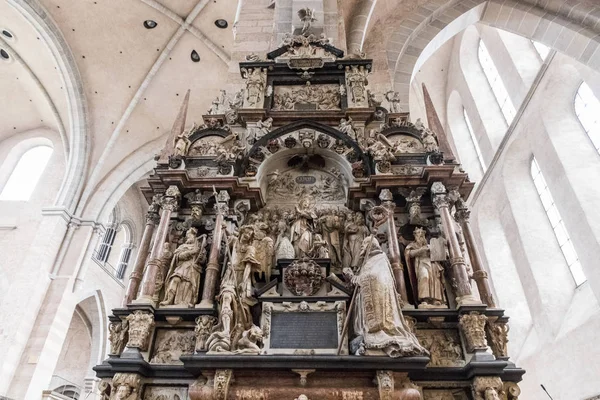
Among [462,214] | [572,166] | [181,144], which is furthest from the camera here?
[572,166]

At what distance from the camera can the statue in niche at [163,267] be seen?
5.20m

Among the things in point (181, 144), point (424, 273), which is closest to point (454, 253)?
point (424, 273)

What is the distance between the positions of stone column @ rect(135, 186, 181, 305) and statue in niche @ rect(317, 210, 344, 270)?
2098 mm

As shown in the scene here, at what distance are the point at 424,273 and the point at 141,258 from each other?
3759 mm

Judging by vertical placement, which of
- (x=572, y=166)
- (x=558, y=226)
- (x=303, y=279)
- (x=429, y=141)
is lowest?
(x=303, y=279)

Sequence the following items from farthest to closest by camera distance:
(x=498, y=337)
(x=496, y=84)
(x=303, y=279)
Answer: (x=496, y=84) → (x=303, y=279) → (x=498, y=337)

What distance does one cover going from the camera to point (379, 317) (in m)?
4.28

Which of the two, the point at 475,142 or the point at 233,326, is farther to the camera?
the point at 475,142

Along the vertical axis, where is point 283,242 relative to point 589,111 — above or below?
below

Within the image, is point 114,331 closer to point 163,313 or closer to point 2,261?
point 163,313

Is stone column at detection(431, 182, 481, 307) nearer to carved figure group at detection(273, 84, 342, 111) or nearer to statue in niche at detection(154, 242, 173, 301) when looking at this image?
carved figure group at detection(273, 84, 342, 111)

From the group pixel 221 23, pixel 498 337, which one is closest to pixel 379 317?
pixel 498 337

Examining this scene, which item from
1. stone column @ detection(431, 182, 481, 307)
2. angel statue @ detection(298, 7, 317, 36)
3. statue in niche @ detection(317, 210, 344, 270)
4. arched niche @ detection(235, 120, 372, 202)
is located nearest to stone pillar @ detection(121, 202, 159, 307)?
arched niche @ detection(235, 120, 372, 202)

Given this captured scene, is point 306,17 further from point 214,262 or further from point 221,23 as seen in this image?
point 221,23
